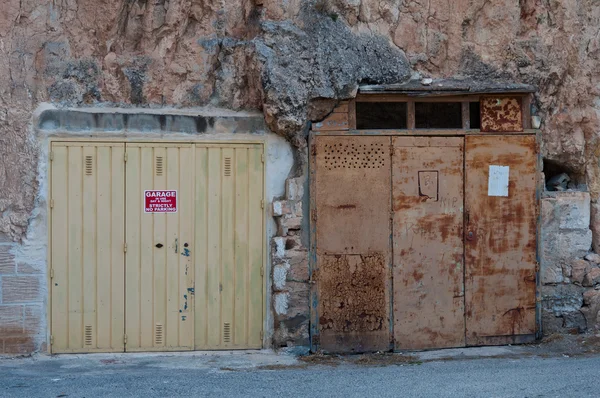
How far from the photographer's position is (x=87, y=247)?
8289 mm

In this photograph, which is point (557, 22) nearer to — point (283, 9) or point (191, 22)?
point (283, 9)

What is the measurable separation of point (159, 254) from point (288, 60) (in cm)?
238

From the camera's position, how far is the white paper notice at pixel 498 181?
8820 mm

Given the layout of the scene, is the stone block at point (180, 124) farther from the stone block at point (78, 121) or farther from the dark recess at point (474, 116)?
the dark recess at point (474, 116)

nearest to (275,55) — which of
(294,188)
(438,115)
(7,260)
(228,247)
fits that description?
(294,188)

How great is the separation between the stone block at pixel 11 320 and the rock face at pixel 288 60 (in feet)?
2.39

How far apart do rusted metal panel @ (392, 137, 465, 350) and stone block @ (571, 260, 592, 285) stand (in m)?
1.29

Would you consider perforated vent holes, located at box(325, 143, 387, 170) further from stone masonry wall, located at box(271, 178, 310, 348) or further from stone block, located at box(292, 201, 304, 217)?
stone block, located at box(292, 201, 304, 217)

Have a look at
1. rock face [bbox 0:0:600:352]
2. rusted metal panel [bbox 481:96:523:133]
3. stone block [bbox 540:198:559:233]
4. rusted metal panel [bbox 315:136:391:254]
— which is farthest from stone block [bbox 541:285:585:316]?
rusted metal panel [bbox 315:136:391:254]

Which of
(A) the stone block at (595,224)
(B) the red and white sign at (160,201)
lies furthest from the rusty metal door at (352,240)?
(A) the stone block at (595,224)

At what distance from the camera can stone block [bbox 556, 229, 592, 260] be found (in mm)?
9047

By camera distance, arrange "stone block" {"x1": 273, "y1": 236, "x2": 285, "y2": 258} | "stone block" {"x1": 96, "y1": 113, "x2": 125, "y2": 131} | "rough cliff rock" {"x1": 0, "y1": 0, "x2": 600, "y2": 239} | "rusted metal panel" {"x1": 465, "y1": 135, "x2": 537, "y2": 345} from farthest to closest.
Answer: "rusted metal panel" {"x1": 465, "y1": 135, "x2": 537, "y2": 345} < "stone block" {"x1": 273, "y1": 236, "x2": 285, "y2": 258} < "stone block" {"x1": 96, "y1": 113, "x2": 125, "y2": 131} < "rough cliff rock" {"x1": 0, "y1": 0, "x2": 600, "y2": 239}

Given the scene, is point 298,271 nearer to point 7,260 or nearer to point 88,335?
point 88,335

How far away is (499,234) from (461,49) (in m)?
2.04
